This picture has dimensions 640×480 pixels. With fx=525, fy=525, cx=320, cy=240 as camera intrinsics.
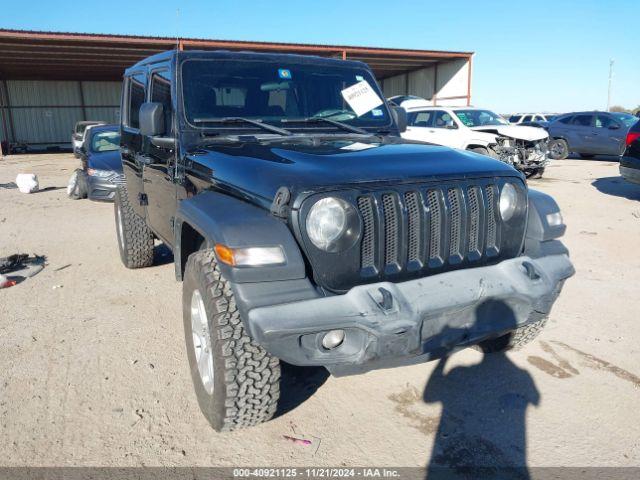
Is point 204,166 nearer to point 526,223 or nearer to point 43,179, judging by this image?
point 526,223

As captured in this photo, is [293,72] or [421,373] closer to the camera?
[421,373]

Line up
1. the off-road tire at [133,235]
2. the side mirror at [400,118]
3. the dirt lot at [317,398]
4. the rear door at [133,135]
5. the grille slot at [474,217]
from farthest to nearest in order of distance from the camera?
the off-road tire at [133,235] → the rear door at [133,135] → the side mirror at [400,118] → the grille slot at [474,217] → the dirt lot at [317,398]

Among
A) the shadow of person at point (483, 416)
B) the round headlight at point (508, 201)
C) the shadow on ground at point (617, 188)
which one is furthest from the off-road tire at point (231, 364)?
the shadow on ground at point (617, 188)

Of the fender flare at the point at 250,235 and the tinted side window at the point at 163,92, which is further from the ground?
the tinted side window at the point at 163,92

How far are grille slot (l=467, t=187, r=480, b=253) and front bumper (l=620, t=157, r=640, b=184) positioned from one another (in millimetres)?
7900

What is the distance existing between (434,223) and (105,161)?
9058 millimetres

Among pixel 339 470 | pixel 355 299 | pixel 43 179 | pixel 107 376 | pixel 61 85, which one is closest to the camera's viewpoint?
pixel 355 299

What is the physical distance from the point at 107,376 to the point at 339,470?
1.75 meters

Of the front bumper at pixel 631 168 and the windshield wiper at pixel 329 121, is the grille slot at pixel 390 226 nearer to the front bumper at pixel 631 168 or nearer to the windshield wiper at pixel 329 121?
the windshield wiper at pixel 329 121

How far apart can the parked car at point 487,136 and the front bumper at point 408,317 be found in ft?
31.2

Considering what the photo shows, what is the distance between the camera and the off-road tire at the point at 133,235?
5.44 m

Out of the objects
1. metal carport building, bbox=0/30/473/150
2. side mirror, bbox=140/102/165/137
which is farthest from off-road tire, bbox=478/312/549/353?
metal carport building, bbox=0/30/473/150

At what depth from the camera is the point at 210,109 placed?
11.8ft

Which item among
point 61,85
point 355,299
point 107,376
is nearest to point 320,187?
point 355,299
